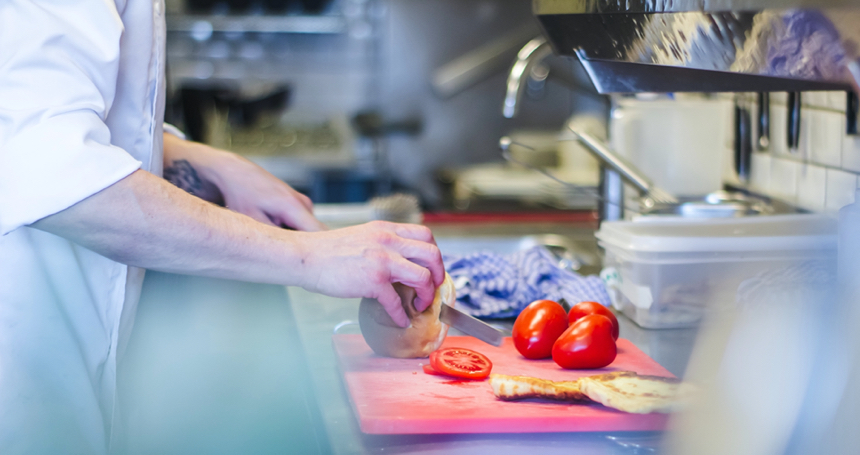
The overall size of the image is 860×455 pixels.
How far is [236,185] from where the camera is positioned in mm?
1157

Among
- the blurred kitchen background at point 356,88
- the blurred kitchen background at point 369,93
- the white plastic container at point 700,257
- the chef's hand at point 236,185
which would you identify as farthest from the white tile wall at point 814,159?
the blurred kitchen background at point 356,88

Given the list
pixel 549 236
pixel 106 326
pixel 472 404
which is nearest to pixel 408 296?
pixel 472 404

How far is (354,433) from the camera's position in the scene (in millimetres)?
709

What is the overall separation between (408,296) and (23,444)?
1.48ft

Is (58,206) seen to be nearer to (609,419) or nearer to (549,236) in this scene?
(609,419)

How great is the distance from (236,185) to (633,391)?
0.68m

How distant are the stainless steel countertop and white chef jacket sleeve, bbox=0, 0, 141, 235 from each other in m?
0.31

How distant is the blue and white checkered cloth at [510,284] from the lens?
112cm

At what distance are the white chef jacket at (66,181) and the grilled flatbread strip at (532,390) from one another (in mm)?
405

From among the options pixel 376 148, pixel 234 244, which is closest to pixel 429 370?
pixel 234 244

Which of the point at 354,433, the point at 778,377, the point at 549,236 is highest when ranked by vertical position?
the point at 778,377

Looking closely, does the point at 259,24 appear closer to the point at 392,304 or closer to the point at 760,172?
the point at 760,172

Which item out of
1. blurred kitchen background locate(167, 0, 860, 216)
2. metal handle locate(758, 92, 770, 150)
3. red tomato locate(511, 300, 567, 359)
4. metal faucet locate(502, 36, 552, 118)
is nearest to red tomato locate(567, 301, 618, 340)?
red tomato locate(511, 300, 567, 359)

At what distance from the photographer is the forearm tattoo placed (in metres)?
1.15
